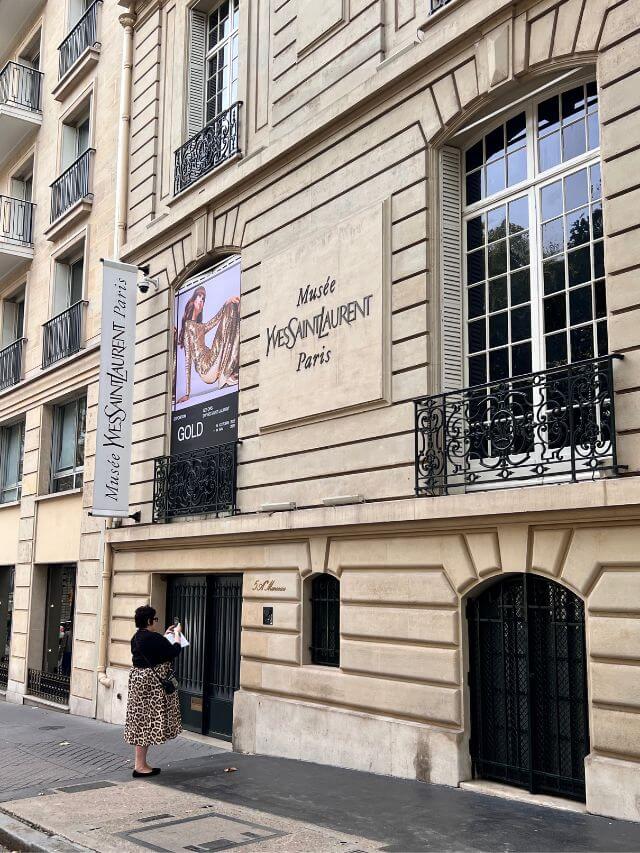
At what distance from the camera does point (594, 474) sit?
7797 millimetres

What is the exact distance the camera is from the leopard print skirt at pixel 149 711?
364 inches

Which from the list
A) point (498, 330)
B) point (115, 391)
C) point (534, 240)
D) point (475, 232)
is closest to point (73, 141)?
point (115, 391)

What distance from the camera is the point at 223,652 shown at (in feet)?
40.8

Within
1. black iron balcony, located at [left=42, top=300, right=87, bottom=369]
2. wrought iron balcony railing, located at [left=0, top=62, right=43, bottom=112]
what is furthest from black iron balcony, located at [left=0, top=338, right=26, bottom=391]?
wrought iron balcony railing, located at [left=0, top=62, right=43, bottom=112]

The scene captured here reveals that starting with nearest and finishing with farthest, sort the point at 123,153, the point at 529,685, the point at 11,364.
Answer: the point at 529,685 < the point at 123,153 < the point at 11,364

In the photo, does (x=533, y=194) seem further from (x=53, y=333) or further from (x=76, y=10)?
(x=76, y=10)

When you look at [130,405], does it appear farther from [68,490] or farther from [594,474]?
[594,474]

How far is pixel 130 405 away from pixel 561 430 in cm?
846

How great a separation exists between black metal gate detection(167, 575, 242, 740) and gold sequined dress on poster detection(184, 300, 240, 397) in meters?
2.90

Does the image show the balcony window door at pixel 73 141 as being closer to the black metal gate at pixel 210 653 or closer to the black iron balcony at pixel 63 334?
the black iron balcony at pixel 63 334

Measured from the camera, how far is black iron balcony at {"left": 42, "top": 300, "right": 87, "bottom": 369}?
1761 centimetres

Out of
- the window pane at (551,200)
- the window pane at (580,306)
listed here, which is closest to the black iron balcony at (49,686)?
the window pane at (580,306)

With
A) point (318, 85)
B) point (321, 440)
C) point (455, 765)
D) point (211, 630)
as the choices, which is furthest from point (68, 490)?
point (455, 765)

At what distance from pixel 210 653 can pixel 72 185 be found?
35.7ft
